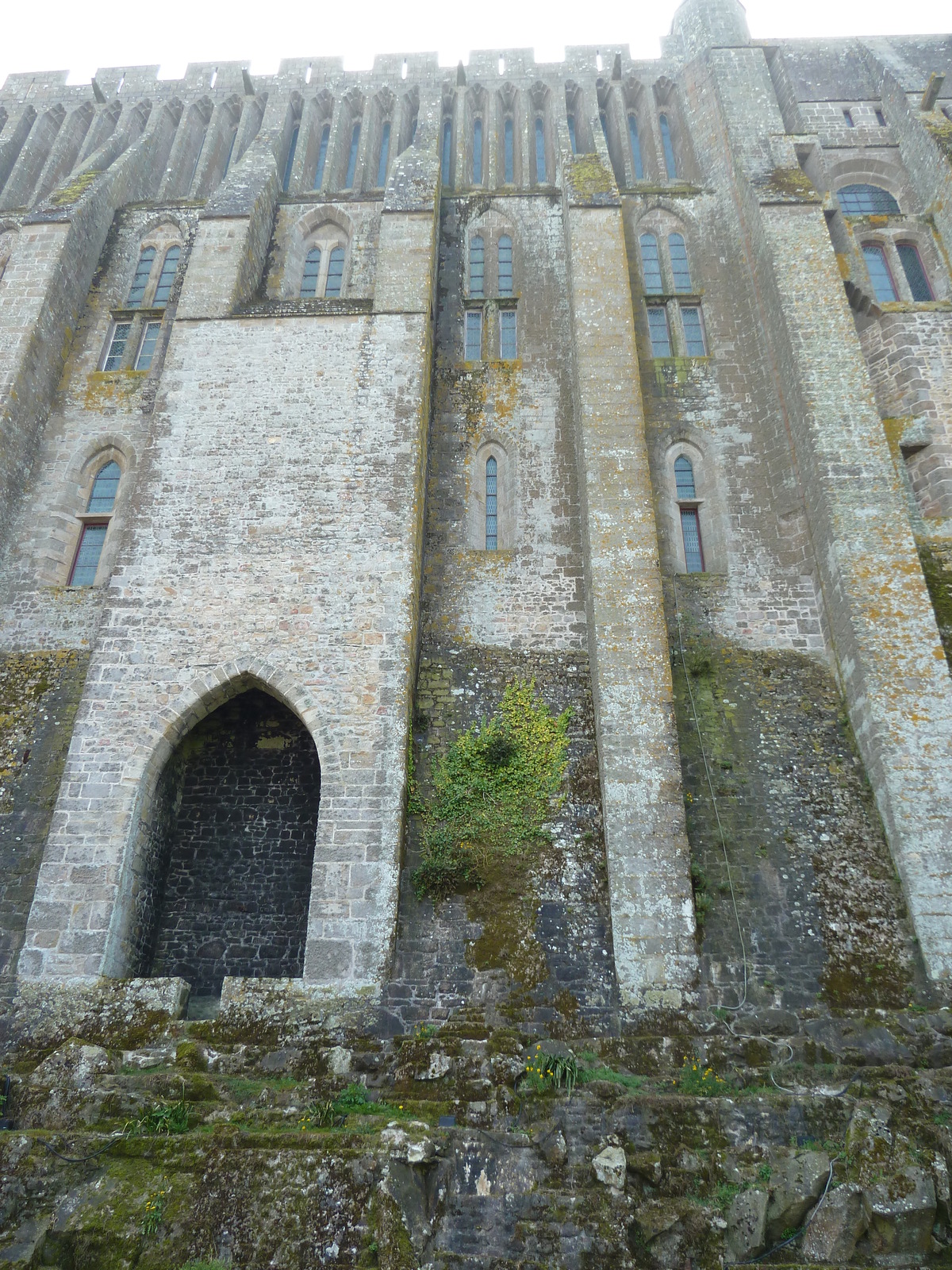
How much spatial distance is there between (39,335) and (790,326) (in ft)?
40.7

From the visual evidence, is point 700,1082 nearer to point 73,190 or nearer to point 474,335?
point 474,335

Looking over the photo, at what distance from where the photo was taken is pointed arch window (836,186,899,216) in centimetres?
1691

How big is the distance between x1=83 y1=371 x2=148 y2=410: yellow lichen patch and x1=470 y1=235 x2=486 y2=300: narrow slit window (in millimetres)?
6297

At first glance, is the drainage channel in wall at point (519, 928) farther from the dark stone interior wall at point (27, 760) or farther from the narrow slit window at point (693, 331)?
the narrow slit window at point (693, 331)

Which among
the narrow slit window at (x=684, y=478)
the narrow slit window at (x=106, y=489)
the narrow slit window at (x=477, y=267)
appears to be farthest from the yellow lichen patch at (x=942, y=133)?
the narrow slit window at (x=106, y=489)

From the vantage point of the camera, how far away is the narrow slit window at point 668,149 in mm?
17922

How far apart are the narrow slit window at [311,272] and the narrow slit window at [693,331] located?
280 inches

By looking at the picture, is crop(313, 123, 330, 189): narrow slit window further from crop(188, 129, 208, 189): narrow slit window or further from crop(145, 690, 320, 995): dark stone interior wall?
crop(145, 690, 320, 995): dark stone interior wall

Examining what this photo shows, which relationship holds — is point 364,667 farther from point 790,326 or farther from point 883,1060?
point 790,326

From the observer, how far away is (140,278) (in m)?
16.1

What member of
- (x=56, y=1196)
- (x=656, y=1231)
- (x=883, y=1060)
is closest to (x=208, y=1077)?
(x=56, y=1196)

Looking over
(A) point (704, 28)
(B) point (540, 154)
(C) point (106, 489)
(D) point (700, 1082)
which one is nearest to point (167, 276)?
(C) point (106, 489)

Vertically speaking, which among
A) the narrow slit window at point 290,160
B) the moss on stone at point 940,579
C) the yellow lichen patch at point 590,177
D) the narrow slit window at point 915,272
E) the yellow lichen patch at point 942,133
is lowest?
the moss on stone at point 940,579

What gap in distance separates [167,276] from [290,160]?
4786 mm
